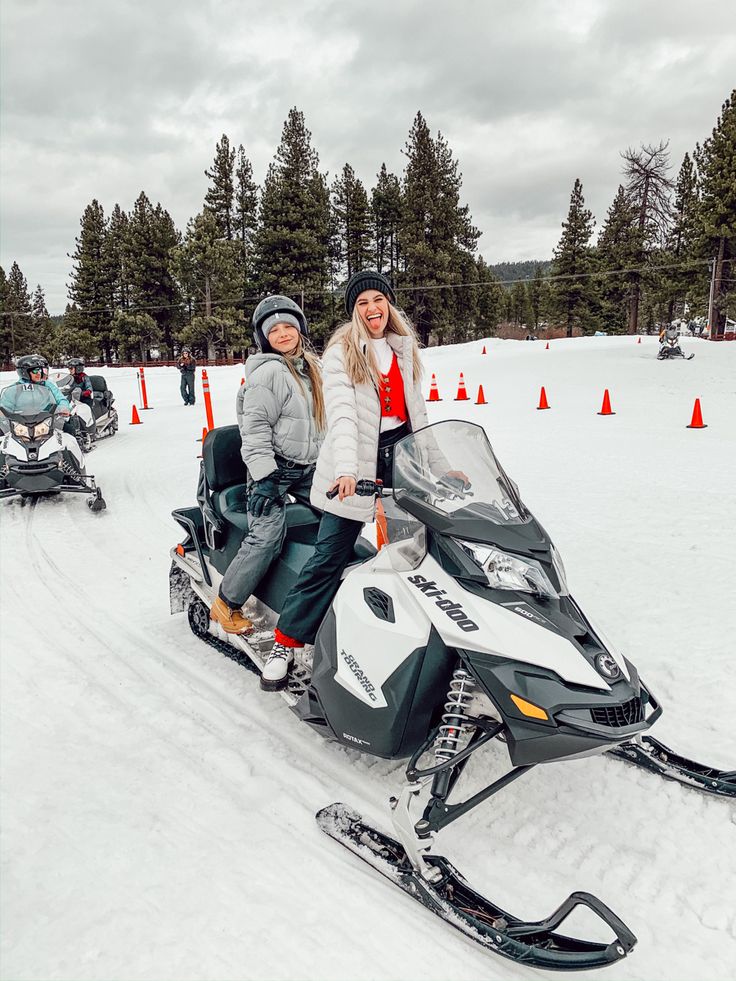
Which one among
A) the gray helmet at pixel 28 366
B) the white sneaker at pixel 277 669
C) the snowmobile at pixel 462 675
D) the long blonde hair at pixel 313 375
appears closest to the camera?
the snowmobile at pixel 462 675

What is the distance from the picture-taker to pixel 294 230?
38156 mm

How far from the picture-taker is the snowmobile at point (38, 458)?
7.28 meters

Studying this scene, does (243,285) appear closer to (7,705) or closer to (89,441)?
(89,441)

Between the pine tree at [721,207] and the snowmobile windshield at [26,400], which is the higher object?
the pine tree at [721,207]

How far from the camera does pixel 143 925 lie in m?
2.13

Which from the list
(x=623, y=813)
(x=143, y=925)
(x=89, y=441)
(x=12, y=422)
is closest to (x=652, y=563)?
(x=623, y=813)

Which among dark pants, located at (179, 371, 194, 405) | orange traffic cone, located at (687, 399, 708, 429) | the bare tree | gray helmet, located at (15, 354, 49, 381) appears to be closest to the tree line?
the bare tree

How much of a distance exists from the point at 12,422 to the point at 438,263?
36396 mm

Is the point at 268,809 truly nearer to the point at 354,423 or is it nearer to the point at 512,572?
the point at 512,572

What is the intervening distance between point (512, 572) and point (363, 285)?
1501 mm

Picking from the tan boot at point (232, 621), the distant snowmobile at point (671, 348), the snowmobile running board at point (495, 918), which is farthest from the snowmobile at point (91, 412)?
the distant snowmobile at point (671, 348)

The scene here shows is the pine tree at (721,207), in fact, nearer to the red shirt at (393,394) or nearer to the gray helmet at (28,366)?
the gray helmet at (28,366)

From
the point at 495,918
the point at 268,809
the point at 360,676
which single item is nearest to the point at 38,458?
the point at 268,809

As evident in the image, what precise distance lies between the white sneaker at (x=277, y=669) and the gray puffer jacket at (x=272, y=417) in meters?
0.88
